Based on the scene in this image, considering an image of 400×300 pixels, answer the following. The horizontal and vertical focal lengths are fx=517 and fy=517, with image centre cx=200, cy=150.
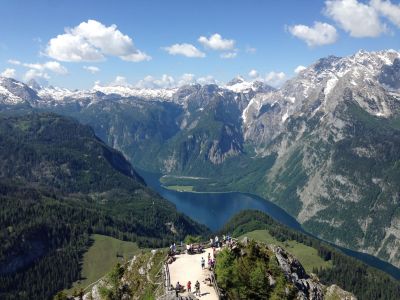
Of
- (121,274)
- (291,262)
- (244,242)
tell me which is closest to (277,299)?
(244,242)

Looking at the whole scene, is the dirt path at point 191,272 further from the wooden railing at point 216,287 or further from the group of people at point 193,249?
the group of people at point 193,249

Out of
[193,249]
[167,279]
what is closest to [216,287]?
[167,279]

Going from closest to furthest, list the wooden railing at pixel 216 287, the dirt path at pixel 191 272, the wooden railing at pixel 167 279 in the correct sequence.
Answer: the wooden railing at pixel 216 287
the dirt path at pixel 191 272
the wooden railing at pixel 167 279

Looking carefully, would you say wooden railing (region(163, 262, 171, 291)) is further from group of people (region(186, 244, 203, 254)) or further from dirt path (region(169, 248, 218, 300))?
group of people (region(186, 244, 203, 254))

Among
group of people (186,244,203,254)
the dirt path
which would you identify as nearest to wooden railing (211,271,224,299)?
the dirt path

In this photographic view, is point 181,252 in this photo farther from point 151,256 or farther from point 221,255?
point 221,255

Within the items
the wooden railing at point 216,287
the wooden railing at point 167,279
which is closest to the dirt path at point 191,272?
the wooden railing at point 216,287

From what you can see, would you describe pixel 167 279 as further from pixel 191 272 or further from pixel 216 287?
pixel 216 287

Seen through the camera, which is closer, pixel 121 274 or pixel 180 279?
pixel 180 279

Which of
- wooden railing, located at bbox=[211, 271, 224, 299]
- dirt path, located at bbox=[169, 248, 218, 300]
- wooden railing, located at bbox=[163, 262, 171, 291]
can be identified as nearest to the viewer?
wooden railing, located at bbox=[211, 271, 224, 299]
